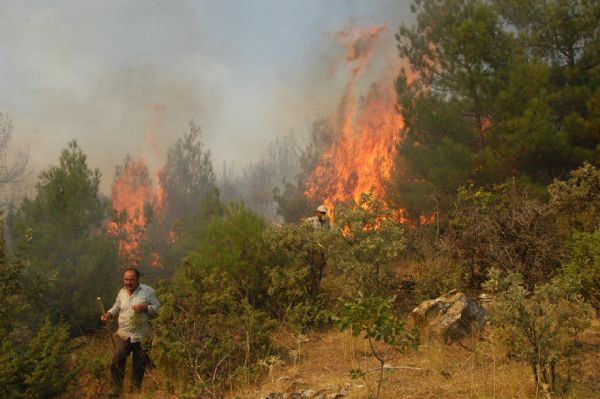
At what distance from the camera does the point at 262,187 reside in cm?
4500

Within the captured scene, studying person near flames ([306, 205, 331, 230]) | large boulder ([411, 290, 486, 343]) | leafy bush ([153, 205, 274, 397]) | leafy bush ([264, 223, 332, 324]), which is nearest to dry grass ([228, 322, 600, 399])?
large boulder ([411, 290, 486, 343])

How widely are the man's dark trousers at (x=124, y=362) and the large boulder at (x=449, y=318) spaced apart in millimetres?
4309

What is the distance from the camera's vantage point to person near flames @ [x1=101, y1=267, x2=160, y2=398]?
21.3ft

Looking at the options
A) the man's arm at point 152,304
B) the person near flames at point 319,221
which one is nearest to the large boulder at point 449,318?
the person near flames at point 319,221

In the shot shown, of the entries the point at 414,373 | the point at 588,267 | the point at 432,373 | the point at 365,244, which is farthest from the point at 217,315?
the point at 588,267

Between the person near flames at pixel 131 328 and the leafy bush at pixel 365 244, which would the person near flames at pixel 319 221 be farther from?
the person near flames at pixel 131 328

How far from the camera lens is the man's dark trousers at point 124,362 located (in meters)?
6.48

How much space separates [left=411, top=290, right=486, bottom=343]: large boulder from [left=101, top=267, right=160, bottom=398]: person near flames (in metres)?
4.15

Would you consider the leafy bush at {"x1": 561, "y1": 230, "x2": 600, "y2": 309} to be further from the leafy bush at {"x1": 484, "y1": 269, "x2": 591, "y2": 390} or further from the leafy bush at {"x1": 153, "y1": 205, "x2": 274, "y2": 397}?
the leafy bush at {"x1": 153, "y1": 205, "x2": 274, "y2": 397}

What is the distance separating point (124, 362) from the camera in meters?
6.56

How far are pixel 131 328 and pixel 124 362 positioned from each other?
0.54 m

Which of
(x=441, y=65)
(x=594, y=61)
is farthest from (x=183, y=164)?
(x=594, y=61)

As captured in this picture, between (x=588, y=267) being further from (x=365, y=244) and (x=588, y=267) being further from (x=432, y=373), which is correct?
(x=365, y=244)

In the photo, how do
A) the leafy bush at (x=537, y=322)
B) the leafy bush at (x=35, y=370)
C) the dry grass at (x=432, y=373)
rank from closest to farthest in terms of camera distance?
1. the leafy bush at (x=537, y=322)
2. the dry grass at (x=432, y=373)
3. the leafy bush at (x=35, y=370)
